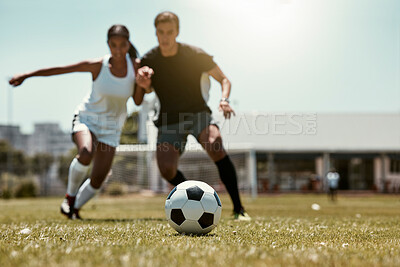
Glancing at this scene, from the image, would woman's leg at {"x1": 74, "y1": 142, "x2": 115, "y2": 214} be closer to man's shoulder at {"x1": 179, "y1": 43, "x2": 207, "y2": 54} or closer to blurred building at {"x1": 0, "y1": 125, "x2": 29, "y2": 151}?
man's shoulder at {"x1": 179, "y1": 43, "x2": 207, "y2": 54}

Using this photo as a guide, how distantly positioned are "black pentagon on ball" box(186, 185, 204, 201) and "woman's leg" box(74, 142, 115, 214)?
2508 mm

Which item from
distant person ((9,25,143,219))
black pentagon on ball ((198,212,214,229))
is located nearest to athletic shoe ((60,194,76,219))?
distant person ((9,25,143,219))

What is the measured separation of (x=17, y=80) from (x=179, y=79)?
2021 mm

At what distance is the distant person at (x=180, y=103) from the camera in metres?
5.59

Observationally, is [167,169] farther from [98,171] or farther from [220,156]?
[98,171]

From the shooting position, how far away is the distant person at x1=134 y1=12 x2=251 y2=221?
5594mm

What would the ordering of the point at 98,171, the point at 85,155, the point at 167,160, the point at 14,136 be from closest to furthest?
1. the point at 167,160
2. the point at 85,155
3. the point at 98,171
4. the point at 14,136

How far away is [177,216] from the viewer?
386 centimetres

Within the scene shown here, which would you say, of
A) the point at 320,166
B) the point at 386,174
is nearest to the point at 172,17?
the point at 320,166

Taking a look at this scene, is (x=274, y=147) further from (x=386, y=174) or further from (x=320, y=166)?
(x=386, y=174)

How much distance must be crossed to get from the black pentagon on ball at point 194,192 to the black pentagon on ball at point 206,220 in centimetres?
17

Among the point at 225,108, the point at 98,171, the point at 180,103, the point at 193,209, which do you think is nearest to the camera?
the point at 193,209

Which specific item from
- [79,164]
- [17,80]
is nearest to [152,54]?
[17,80]

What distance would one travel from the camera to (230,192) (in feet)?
19.0
